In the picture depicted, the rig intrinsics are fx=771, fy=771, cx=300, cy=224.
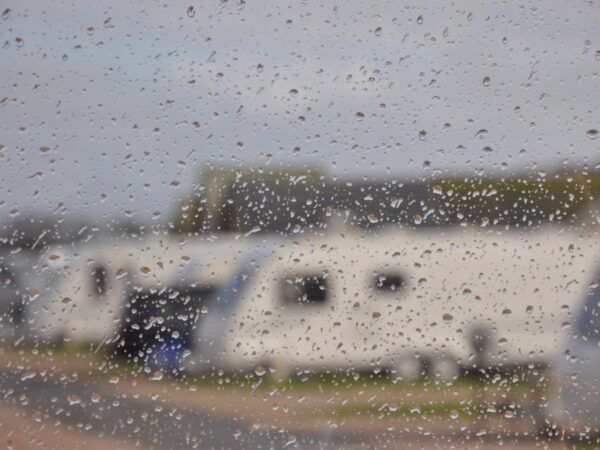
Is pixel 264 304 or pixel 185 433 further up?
pixel 264 304

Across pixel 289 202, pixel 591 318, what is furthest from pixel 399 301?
pixel 591 318

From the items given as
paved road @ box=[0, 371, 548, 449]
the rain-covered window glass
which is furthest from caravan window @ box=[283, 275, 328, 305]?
the rain-covered window glass

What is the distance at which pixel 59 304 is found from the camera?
1488 millimetres

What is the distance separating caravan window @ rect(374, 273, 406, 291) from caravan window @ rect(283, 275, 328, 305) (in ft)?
0.35

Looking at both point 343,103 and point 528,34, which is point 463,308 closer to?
point 343,103

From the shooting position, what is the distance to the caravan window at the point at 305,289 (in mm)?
1542

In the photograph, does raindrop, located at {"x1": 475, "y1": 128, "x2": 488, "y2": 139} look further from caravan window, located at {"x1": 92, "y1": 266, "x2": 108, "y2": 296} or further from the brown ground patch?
the brown ground patch

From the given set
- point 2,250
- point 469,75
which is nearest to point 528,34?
point 469,75

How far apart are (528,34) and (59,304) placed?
1.11 meters

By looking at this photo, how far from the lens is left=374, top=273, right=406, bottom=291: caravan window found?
1.56 metres

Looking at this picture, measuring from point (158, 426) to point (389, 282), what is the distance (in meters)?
0.54

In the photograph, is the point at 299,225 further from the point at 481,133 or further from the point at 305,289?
the point at 481,133

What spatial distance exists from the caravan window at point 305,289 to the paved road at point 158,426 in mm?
265

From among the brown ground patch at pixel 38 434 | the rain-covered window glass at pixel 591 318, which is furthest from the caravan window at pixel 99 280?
the rain-covered window glass at pixel 591 318
